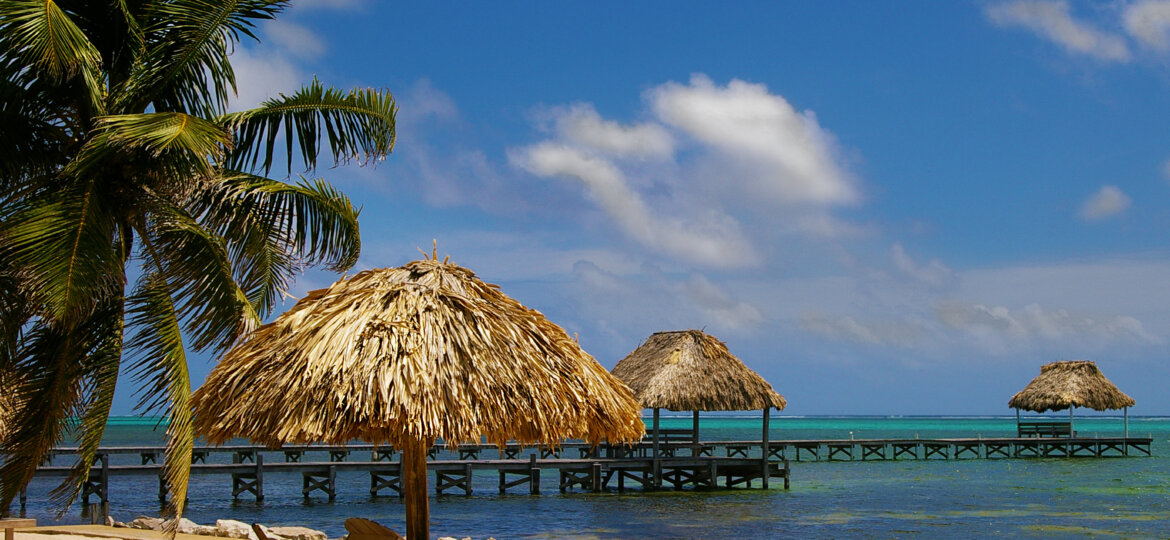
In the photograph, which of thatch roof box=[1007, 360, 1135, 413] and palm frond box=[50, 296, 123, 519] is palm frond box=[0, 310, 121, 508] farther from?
thatch roof box=[1007, 360, 1135, 413]

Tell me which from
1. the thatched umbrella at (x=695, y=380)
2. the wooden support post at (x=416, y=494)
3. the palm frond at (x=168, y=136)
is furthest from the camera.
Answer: the thatched umbrella at (x=695, y=380)

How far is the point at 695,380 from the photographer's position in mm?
28984

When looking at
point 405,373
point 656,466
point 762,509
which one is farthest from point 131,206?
point 656,466

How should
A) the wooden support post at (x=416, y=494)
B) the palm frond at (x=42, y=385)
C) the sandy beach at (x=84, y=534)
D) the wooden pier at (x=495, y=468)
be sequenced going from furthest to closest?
1. the wooden pier at (x=495, y=468)
2. the sandy beach at (x=84, y=534)
3. the wooden support post at (x=416, y=494)
4. the palm frond at (x=42, y=385)

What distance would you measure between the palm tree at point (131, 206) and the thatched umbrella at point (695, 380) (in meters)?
18.7

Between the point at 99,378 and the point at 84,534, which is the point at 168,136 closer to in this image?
the point at 99,378

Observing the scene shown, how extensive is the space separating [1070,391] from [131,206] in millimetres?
46555

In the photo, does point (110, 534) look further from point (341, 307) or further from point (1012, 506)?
point (1012, 506)

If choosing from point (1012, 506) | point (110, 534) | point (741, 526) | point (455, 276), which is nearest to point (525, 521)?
point (741, 526)

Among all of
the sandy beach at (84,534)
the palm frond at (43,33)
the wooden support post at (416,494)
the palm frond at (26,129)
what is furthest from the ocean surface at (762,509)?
the palm frond at (43,33)

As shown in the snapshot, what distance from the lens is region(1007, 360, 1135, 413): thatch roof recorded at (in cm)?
4738

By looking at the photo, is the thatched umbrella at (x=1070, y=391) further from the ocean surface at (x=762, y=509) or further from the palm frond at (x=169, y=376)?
the palm frond at (x=169, y=376)

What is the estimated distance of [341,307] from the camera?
9.05m

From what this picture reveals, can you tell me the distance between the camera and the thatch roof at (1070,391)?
47.4 m
